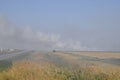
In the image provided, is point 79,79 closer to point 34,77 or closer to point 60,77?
point 60,77

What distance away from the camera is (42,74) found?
25297mm

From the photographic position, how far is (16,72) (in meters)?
26.5

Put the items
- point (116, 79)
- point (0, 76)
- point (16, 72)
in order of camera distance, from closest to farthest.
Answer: point (116, 79) < point (0, 76) < point (16, 72)

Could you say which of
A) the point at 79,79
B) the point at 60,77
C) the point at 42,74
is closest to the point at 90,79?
the point at 79,79

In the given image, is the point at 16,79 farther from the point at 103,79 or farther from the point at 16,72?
the point at 103,79

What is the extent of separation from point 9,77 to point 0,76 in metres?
0.86

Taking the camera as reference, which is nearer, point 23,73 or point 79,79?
point 79,79

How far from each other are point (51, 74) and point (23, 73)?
8.15 feet

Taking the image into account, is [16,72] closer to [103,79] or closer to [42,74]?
[42,74]

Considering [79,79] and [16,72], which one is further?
[16,72]

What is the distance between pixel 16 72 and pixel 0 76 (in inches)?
76.8

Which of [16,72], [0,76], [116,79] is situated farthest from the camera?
[16,72]

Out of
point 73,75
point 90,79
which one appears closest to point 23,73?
point 73,75

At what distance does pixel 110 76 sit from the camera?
24.0 metres
